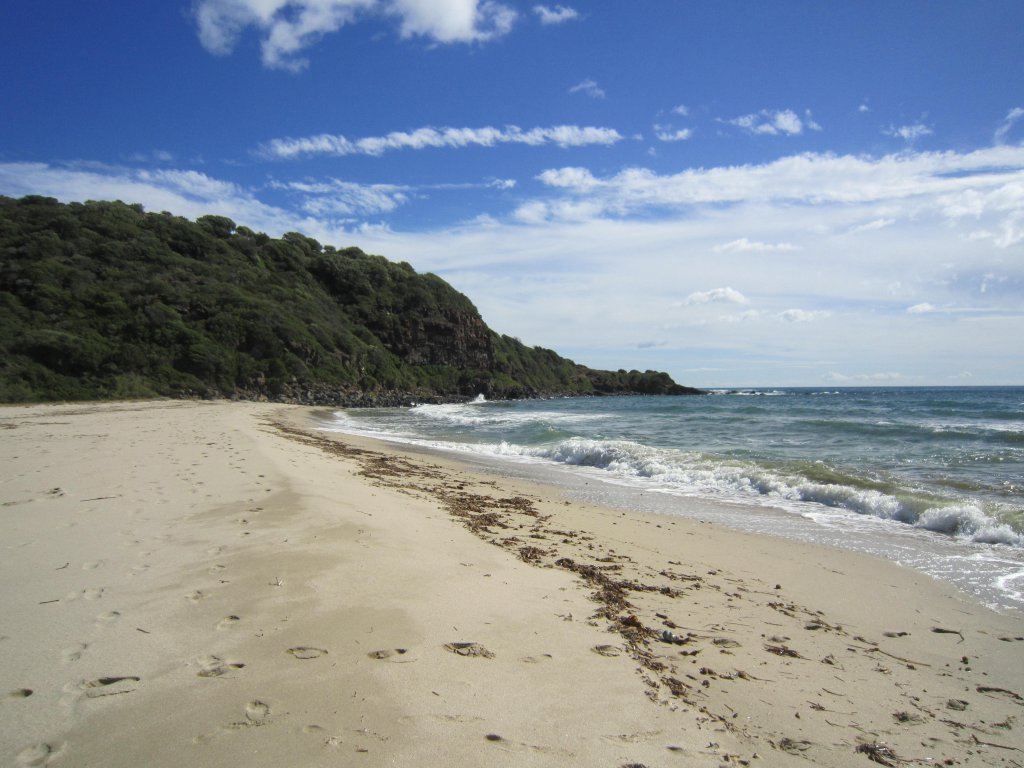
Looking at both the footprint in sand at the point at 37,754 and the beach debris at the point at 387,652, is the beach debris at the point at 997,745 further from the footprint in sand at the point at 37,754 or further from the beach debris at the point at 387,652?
the footprint in sand at the point at 37,754

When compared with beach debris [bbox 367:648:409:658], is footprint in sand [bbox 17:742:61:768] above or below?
above

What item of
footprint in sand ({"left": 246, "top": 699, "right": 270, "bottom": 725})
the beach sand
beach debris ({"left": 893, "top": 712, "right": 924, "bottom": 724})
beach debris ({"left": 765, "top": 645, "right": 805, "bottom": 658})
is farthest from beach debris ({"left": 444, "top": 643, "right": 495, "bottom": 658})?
beach debris ({"left": 893, "top": 712, "right": 924, "bottom": 724})

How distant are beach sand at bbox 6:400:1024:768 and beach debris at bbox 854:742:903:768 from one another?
2 centimetres

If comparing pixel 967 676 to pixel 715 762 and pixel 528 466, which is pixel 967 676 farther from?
pixel 528 466

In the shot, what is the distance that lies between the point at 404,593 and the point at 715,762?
2395 millimetres

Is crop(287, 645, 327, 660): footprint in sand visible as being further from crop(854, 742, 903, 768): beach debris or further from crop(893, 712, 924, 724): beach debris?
crop(893, 712, 924, 724): beach debris

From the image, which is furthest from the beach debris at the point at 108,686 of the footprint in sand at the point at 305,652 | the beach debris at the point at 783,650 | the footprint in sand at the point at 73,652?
the beach debris at the point at 783,650

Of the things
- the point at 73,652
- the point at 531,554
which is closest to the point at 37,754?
the point at 73,652

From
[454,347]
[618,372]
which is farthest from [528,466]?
[618,372]

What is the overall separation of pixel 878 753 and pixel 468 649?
7.24ft

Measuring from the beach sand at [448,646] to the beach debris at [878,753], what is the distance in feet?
0.06

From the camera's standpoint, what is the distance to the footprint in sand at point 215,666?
2834 millimetres

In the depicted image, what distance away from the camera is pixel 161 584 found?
3947 mm

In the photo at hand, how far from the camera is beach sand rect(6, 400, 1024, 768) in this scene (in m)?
2.47
